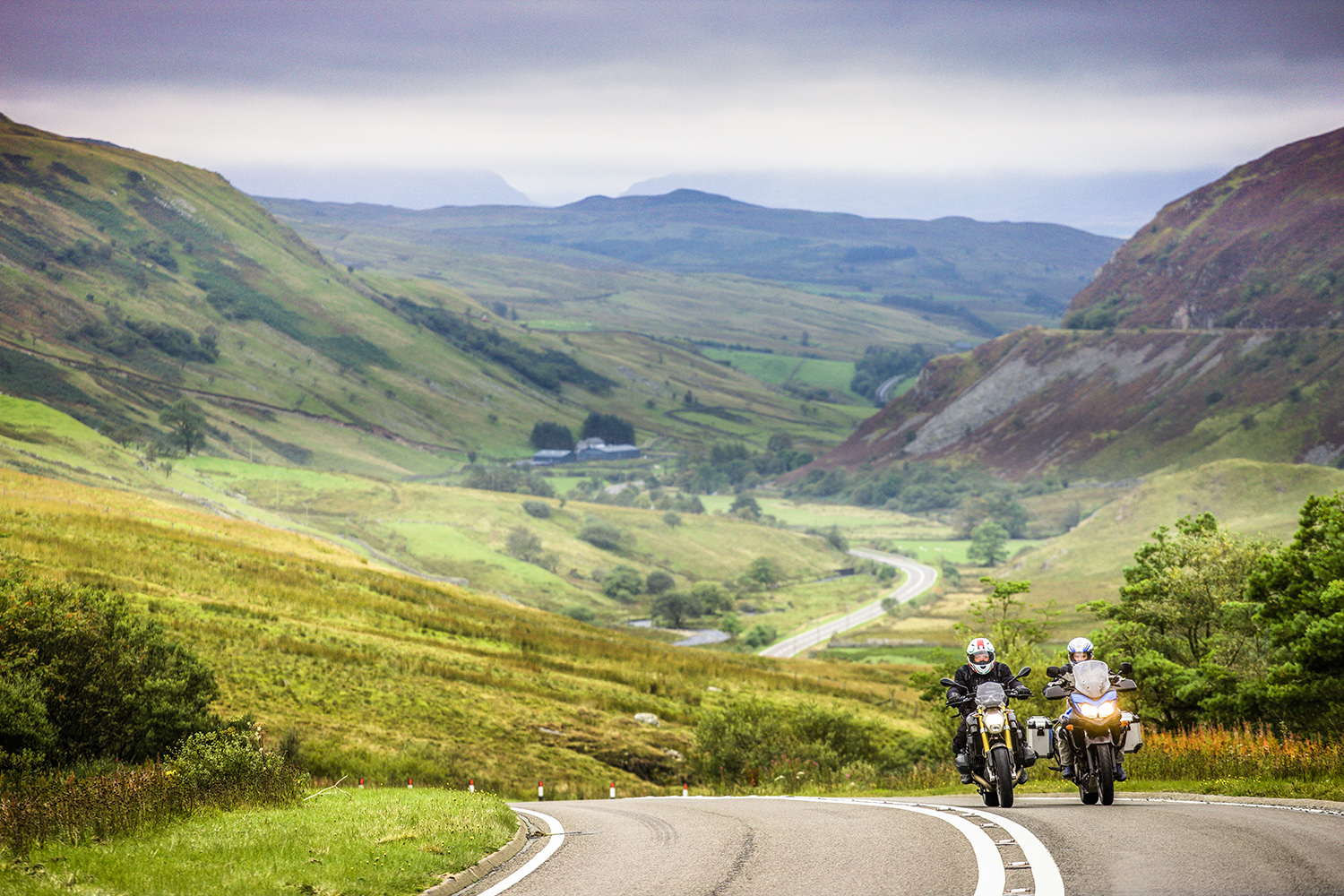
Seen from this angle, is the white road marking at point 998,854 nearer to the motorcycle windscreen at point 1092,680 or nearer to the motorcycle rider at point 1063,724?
the motorcycle rider at point 1063,724

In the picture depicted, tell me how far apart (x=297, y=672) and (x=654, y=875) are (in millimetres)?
39501

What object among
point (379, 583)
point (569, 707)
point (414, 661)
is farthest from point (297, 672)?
point (379, 583)

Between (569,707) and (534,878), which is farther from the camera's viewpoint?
(569,707)

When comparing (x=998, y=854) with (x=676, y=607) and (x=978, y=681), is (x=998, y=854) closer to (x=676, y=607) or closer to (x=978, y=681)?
(x=978, y=681)

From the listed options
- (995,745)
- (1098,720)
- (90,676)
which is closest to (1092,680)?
(1098,720)

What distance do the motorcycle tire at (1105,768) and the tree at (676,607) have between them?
147m

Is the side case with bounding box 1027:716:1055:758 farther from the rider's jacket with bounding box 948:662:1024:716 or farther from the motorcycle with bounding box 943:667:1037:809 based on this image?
the rider's jacket with bounding box 948:662:1024:716

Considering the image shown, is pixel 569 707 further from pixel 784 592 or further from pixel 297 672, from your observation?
pixel 784 592

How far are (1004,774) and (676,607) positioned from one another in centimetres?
14834

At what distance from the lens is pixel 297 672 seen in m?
48.0

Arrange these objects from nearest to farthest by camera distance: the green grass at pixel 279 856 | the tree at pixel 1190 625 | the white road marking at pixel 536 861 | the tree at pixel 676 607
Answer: the green grass at pixel 279 856
the white road marking at pixel 536 861
the tree at pixel 1190 625
the tree at pixel 676 607

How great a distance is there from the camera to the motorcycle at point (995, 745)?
16453mm

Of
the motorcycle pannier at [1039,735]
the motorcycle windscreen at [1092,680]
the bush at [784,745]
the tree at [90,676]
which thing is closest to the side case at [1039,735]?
the motorcycle pannier at [1039,735]

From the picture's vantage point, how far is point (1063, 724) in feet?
54.7
